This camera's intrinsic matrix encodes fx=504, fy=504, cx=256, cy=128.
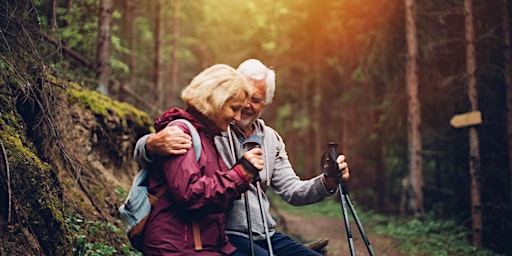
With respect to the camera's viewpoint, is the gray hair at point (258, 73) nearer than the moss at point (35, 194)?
Yes

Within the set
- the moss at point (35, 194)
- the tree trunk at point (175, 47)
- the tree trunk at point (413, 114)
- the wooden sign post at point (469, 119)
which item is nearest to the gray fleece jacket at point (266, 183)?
the moss at point (35, 194)

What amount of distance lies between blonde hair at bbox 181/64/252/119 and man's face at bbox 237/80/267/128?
Result: 0.81 m

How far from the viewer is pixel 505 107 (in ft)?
39.3

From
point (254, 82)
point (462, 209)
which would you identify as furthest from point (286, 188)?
point (462, 209)

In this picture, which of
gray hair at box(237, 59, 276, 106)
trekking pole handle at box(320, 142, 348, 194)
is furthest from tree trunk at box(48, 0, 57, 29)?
trekking pole handle at box(320, 142, 348, 194)

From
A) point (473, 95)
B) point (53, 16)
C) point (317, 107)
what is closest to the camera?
point (53, 16)

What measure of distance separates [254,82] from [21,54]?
2670mm

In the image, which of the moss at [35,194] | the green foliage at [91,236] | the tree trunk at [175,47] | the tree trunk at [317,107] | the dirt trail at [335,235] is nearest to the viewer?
the moss at [35,194]

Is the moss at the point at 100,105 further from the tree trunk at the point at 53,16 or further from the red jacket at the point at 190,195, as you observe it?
the red jacket at the point at 190,195

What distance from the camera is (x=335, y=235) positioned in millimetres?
12773

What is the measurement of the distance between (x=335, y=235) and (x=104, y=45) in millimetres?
7226

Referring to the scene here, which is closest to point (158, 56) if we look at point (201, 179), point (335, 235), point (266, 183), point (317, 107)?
point (317, 107)

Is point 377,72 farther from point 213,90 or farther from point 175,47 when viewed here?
point 213,90

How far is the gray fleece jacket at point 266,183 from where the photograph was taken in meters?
3.39
